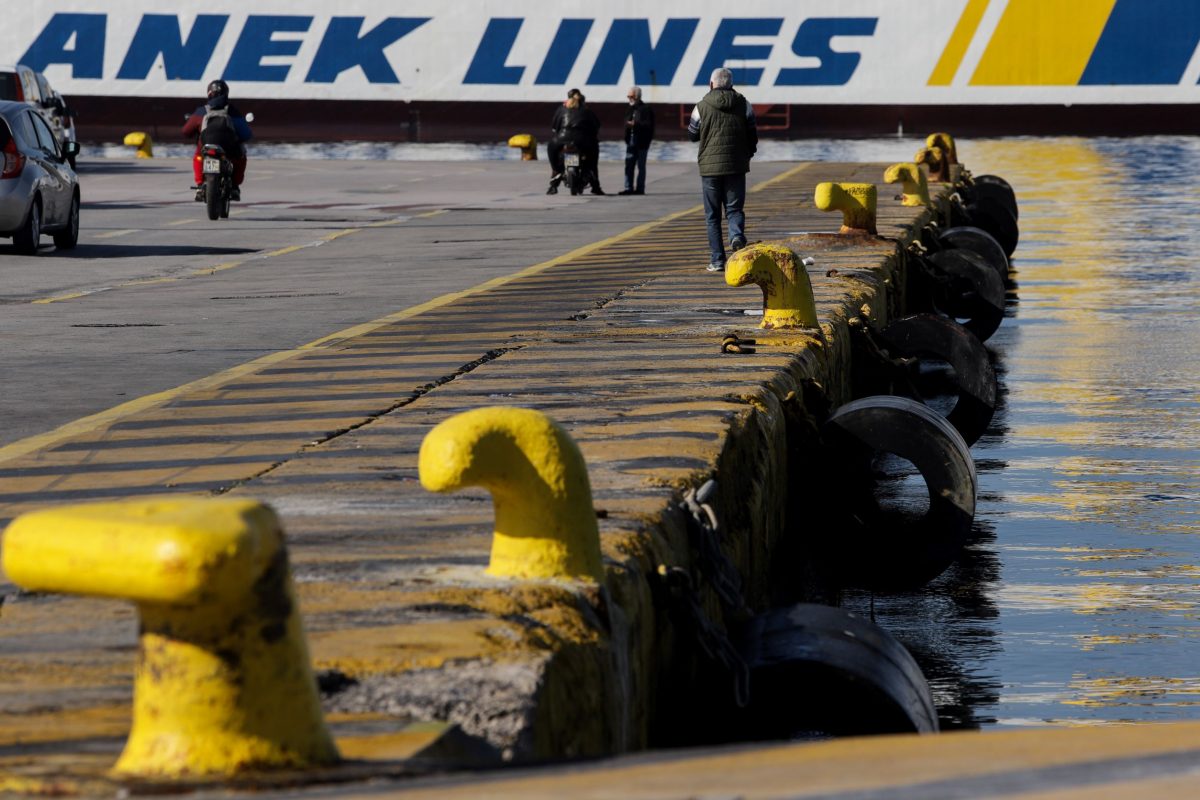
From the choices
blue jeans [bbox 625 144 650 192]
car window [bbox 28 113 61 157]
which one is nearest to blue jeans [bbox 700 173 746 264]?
car window [bbox 28 113 61 157]

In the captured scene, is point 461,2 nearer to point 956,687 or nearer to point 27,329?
point 27,329

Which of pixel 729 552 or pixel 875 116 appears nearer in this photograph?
pixel 729 552

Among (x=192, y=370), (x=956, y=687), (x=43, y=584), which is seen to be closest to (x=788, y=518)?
(x=956, y=687)

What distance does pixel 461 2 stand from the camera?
5719cm

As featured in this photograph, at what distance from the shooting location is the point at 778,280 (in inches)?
412

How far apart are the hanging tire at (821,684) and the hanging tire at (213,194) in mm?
21508

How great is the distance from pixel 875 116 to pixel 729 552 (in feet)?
166

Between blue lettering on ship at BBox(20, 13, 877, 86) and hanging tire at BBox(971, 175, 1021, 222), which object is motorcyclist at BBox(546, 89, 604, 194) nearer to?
hanging tire at BBox(971, 175, 1021, 222)

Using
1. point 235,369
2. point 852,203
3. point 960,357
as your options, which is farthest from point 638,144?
point 235,369

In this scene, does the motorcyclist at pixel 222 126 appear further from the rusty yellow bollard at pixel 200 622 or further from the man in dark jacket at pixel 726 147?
→ the rusty yellow bollard at pixel 200 622

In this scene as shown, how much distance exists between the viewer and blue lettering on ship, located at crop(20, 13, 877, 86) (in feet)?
184

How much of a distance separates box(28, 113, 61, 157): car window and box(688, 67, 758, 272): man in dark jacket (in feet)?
25.1

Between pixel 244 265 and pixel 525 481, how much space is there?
1578 cm

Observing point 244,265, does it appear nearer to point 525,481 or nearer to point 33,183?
point 33,183
